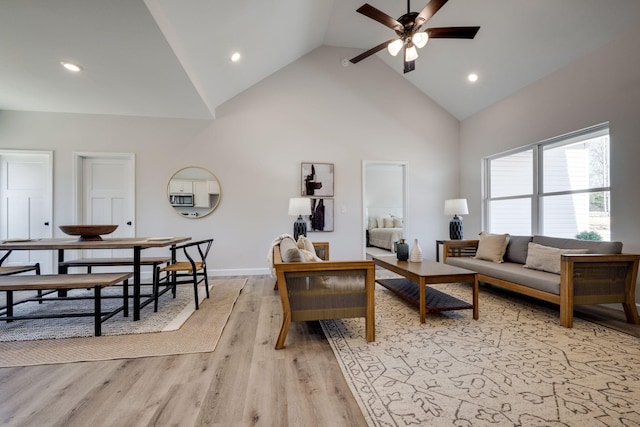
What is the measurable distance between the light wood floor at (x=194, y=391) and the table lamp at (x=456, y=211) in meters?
3.47

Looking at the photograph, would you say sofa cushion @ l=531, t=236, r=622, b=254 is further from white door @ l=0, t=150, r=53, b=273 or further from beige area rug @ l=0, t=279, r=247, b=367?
white door @ l=0, t=150, r=53, b=273

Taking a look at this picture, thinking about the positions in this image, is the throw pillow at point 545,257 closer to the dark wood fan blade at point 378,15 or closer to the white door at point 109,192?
the dark wood fan blade at point 378,15

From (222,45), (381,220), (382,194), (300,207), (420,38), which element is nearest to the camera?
(420,38)

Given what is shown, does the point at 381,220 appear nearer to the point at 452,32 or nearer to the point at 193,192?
Answer: the point at 193,192

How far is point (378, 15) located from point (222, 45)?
199 cm

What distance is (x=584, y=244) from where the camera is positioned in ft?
A: 9.68

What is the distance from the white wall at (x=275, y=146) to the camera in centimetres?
439

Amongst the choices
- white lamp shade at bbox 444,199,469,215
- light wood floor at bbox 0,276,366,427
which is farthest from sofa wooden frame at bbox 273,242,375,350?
white lamp shade at bbox 444,199,469,215

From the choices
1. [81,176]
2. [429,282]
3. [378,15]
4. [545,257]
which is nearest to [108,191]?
[81,176]

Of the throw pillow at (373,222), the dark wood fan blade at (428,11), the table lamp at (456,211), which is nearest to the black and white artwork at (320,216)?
the table lamp at (456,211)

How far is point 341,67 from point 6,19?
420 cm

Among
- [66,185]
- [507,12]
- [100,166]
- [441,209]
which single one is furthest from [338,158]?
[66,185]

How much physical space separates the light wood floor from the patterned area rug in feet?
0.68

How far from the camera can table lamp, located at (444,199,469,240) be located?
181 inches
